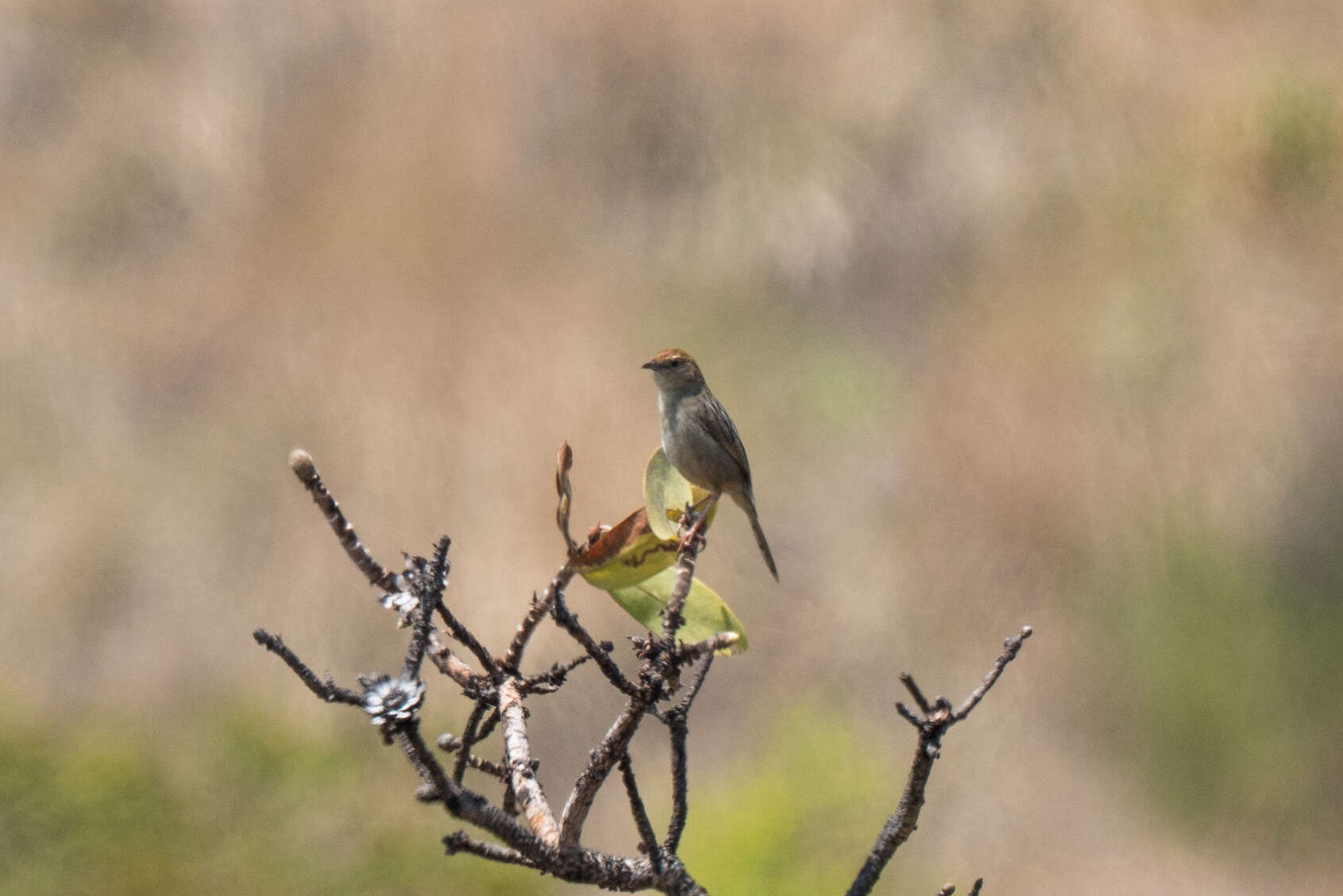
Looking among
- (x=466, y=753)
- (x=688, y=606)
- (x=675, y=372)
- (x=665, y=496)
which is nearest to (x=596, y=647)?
(x=466, y=753)

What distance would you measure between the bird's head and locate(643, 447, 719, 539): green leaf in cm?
115

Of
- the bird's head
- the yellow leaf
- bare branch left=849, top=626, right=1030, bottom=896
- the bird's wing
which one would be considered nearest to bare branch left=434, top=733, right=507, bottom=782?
the yellow leaf

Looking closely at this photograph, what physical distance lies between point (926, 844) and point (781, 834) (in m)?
0.88

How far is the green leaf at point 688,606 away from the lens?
4.81ft

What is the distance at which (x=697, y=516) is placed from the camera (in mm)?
1555

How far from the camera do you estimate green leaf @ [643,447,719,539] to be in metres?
1.46

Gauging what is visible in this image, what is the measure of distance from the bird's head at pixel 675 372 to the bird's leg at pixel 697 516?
1.15 m

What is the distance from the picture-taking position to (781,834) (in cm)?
541

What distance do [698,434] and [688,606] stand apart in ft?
4.02

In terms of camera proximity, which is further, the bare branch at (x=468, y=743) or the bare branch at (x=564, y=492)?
the bare branch at (x=564, y=492)

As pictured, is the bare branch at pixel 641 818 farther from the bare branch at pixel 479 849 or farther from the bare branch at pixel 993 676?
the bare branch at pixel 993 676

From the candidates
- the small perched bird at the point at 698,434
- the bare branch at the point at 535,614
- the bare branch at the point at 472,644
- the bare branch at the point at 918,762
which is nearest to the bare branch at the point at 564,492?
the bare branch at the point at 535,614

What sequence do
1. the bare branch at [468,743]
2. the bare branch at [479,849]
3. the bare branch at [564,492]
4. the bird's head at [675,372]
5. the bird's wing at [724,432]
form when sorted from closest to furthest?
the bare branch at [479,849]
the bare branch at [468,743]
the bare branch at [564,492]
the bird's wing at [724,432]
the bird's head at [675,372]

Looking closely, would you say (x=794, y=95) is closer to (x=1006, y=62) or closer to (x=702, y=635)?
(x=1006, y=62)
